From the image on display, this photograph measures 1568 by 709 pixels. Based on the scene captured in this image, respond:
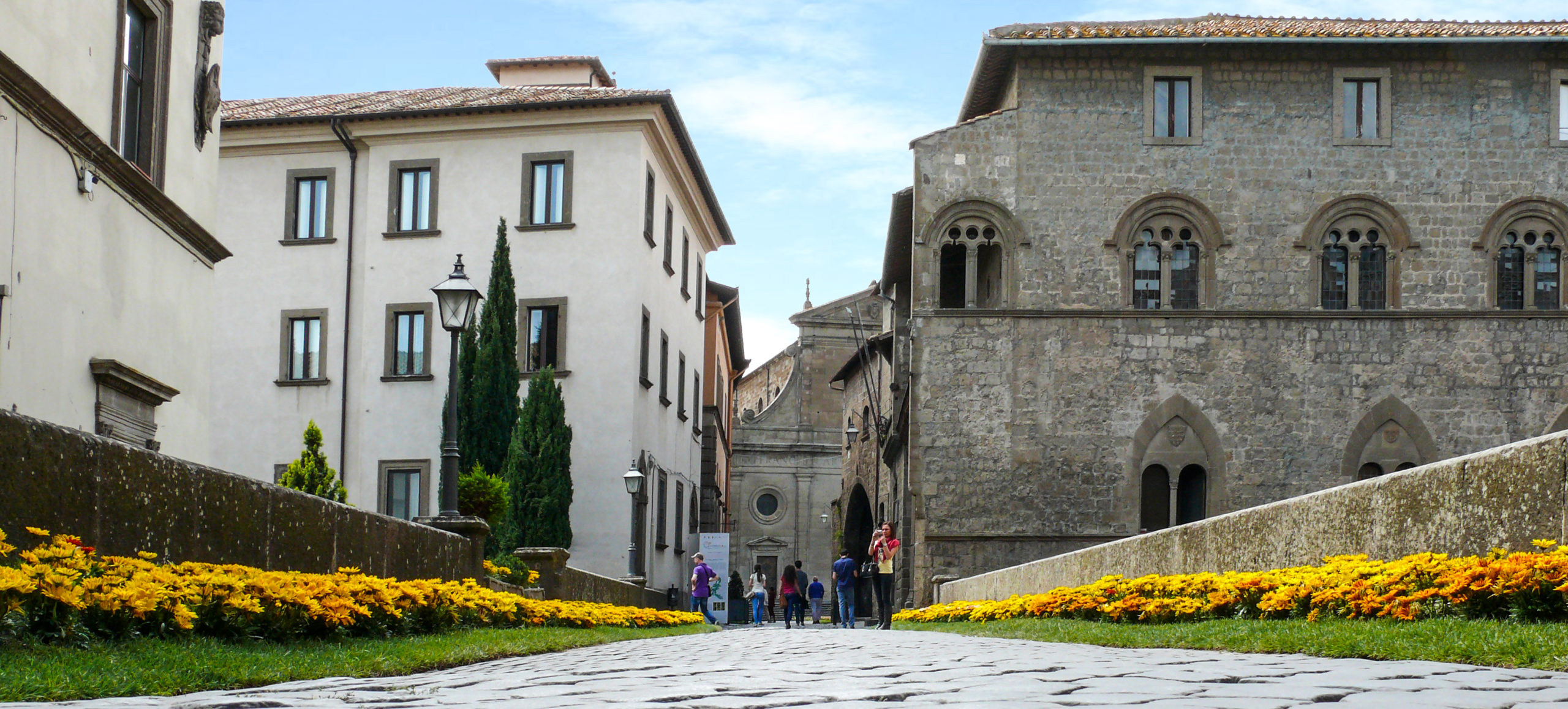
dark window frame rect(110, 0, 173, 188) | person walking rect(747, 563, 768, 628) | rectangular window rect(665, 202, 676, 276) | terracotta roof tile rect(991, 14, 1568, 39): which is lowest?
person walking rect(747, 563, 768, 628)

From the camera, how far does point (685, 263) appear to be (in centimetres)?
3766

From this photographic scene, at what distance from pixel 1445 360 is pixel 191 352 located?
72.4 ft

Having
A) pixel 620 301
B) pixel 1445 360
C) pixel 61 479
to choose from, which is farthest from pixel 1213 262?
pixel 61 479

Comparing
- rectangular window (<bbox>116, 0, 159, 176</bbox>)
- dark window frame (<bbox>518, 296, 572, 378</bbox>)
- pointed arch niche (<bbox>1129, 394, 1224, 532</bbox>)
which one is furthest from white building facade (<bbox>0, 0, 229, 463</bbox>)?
pointed arch niche (<bbox>1129, 394, 1224, 532</bbox>)

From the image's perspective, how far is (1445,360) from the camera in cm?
2867

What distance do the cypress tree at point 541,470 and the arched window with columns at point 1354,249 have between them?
14.4 m

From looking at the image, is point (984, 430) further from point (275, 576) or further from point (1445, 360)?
point (275, 576)

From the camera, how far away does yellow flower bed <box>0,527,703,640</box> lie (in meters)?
6.41

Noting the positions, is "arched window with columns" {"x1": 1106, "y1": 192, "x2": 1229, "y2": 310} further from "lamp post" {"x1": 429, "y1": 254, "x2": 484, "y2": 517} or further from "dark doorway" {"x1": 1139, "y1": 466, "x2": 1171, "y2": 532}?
"lamp post" {"x1": 429, "y1": 254, "x2": 484, "y2": 517}

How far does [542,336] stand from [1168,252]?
493 inches

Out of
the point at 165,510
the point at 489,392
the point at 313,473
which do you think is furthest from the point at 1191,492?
the point at 165,510

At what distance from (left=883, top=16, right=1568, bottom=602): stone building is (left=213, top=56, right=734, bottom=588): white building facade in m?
6.05

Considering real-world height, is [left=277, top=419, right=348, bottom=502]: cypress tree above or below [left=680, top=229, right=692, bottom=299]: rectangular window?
below

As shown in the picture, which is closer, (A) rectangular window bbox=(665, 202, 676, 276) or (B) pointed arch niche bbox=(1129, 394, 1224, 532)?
(B) pointed arch niche bbox=(1129, 394, 1224, 532)
